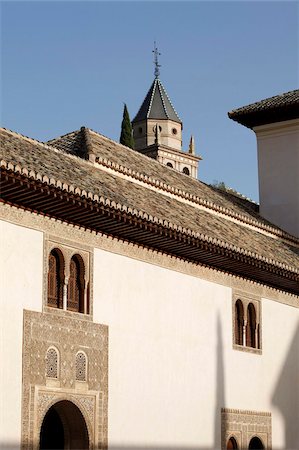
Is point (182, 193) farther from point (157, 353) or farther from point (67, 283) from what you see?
point (67, 283)

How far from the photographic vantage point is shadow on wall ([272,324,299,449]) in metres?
15.9

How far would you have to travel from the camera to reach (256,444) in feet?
49.8

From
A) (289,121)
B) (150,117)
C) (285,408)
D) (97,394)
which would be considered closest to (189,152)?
(150,117)

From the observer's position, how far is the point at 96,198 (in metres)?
11.3

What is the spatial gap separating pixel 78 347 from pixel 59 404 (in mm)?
690

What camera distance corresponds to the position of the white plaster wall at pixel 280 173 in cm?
1964

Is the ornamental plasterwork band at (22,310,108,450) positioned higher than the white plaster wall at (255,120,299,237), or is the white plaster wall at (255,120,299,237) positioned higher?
the white plaster wall at (255,120,299,237)

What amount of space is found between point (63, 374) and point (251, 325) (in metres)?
4.86

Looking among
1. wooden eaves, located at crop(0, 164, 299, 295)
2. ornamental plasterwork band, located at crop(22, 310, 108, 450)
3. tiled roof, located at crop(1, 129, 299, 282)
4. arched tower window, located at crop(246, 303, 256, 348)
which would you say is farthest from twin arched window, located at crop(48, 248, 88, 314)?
arched tower window, located at crop(246, 303, 256, 348)

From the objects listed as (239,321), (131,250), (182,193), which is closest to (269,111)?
(182,193)

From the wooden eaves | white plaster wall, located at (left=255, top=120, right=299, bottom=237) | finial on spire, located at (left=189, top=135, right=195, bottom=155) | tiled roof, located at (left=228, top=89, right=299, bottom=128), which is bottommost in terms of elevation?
the wooden eaves

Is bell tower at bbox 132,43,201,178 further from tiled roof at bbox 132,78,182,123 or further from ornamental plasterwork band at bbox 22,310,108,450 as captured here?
ornamental plasterwork band at bbox 22,310,108,450

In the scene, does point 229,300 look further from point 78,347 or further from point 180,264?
point 78,347

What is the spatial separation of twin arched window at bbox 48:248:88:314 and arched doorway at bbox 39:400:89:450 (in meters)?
1.11
